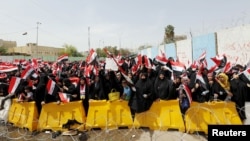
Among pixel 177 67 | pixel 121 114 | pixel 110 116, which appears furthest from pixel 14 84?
pixel 177 67

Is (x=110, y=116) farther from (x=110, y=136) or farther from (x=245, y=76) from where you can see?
(x=245, y=76)

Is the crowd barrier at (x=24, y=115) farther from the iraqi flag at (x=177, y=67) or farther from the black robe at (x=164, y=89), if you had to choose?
the iraqi flag at (x=177, y=67)

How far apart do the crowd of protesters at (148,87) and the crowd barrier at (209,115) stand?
0.83ft

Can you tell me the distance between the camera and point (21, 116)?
955cm

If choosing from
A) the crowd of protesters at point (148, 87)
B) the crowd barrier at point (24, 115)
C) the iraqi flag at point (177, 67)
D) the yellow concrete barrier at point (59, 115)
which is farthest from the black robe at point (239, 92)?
the crowd barrier at point (24, 115)

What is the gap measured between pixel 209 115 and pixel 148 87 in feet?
6.03

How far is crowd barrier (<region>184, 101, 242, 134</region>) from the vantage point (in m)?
7.80

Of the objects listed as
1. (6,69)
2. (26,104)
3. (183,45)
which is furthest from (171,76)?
(183,45)

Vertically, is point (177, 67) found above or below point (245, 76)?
above

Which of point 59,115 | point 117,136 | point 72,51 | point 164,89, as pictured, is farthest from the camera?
point 72,51

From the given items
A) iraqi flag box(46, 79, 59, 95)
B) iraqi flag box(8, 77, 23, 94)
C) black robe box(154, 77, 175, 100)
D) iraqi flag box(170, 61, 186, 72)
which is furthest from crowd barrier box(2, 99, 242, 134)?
iraqi flag box(170, 61, 186, 72)

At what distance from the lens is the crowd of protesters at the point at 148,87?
8461mm

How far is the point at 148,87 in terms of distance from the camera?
28.8ft

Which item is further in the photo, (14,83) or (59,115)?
(14,83)
